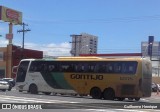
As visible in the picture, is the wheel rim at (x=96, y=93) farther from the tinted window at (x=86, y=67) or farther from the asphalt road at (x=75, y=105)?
the asphalt road at (x=75, y=105)

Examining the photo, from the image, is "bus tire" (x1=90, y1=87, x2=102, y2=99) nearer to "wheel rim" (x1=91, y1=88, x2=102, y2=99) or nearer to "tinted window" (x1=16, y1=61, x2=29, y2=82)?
"wheel rim" (x1=91, y1=88, x2=102, y2=99)

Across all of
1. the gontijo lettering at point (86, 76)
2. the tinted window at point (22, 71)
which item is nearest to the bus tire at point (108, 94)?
the gontijo lettering at point (86, 76)

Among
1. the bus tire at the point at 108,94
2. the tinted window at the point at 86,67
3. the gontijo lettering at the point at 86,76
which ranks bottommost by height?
the bus tire at the point at 108,94

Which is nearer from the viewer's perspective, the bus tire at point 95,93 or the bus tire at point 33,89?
the bus tire at point 95,93

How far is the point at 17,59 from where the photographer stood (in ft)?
256

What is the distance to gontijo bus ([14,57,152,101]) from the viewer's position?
3102cm

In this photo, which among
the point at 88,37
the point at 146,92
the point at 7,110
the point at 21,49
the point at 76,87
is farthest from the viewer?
the point at 88,37

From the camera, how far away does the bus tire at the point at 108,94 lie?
31703 millimetres

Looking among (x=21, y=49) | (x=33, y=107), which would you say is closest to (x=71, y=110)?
(x=33, y=107)

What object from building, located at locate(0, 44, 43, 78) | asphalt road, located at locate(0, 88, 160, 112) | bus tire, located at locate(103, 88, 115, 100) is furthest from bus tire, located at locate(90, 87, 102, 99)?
building, located at locate(0, 44, 43, 78)

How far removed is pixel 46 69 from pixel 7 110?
17.9m

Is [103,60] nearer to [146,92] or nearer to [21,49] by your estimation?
[146,92]

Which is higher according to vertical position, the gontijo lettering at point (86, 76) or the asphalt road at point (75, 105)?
the gontijo lettering at point (86, 76)

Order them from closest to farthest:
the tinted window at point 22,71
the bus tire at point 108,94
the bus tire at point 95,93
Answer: the bus tire at point 108,94
the bus tire at point 95,93
the tinted window at point 22,71
